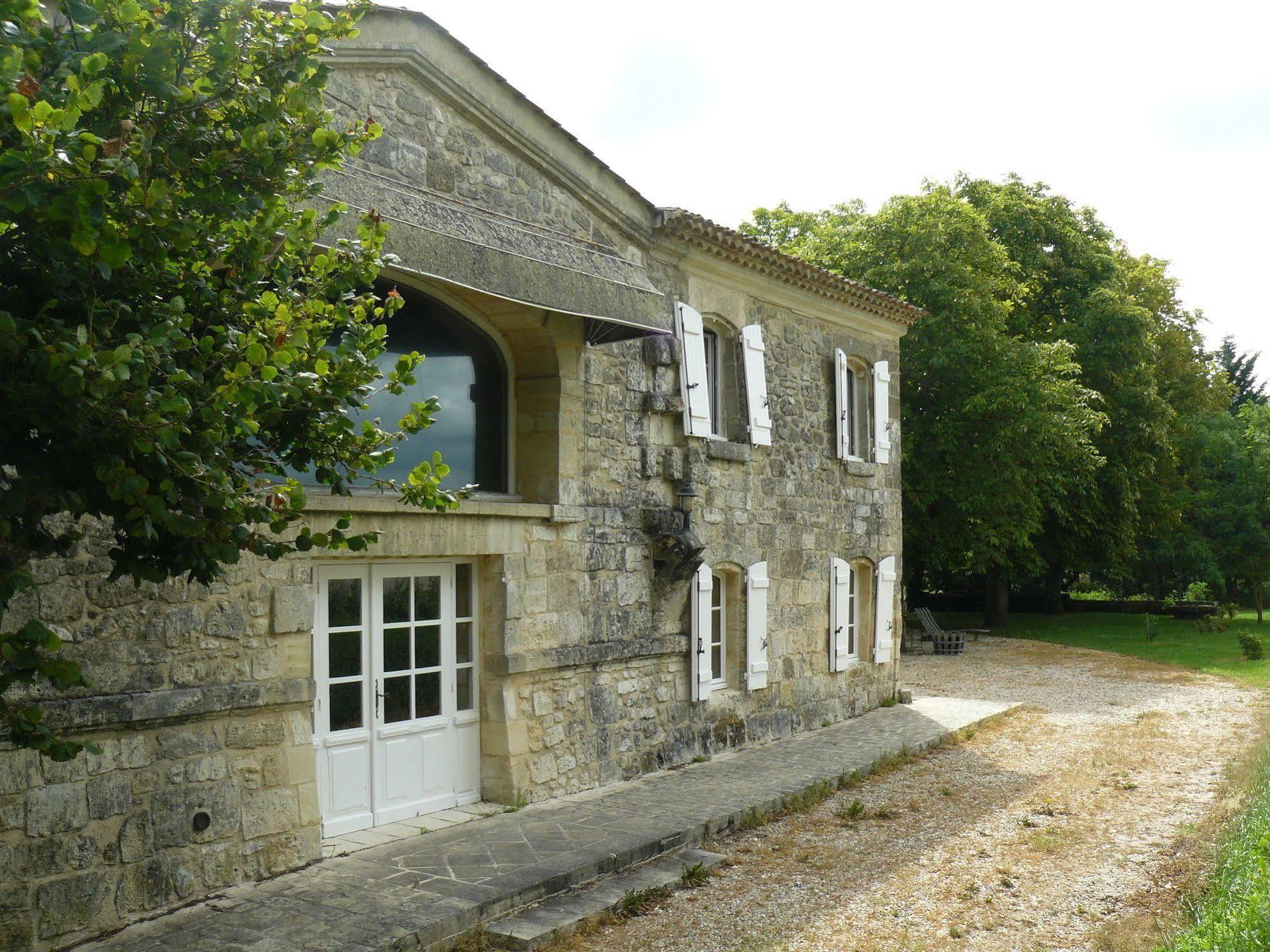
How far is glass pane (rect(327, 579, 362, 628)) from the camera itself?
23.6ft

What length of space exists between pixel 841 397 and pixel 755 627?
9.86 feet

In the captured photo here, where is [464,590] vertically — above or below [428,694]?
above

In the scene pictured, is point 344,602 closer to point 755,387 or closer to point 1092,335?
point 755,387

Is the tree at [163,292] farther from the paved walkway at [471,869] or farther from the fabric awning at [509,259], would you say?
the paved walkway at [471,869]

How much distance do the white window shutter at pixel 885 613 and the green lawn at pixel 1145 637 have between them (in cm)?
638

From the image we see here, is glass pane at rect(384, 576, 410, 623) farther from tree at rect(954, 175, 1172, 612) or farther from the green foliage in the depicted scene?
the green foliage

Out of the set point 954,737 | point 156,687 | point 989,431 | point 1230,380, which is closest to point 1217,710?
point 954,737

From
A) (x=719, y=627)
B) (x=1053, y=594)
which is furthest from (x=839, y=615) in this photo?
(x=1053, y=594)

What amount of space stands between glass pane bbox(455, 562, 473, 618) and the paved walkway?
148 cm

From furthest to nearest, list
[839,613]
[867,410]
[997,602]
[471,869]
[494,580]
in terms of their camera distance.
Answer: [997,602]
[867,410]
[839,613]
[494,580]
[471,869]

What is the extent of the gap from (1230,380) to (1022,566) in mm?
22177

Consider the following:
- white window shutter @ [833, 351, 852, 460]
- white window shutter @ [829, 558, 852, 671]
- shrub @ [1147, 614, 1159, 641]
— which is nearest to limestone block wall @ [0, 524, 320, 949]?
white window shutter @ [829, 558, 852, 671]

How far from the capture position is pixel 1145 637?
23.2 metres

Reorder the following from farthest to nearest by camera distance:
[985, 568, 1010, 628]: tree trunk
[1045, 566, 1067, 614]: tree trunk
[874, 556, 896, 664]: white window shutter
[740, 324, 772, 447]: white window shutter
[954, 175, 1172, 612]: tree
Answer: [1045, 566, 1067, 614]: tree trunk < [985, 568, 1010, 628]: tree trunk < [954, 175, 1172, 612]: tree < [874, 556, 896, 664]: white window shutter < [740, 324, 772, 447]: white window shutter
